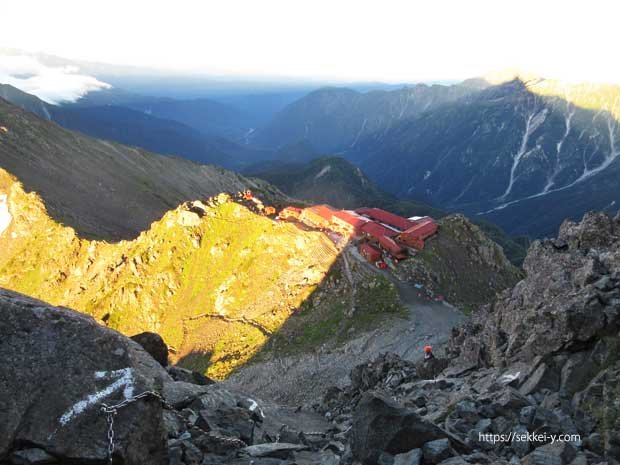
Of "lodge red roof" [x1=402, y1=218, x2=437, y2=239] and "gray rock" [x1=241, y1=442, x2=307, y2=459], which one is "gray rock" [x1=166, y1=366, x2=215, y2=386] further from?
"lodge red roof" [x1=402, y1=218, x2=437, y2=239]

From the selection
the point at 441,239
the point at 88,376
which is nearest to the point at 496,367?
the point at 88,376

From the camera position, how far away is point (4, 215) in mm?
118438

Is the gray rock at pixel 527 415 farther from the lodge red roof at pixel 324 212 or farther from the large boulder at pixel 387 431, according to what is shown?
the lodge red roof at pixel 324 212

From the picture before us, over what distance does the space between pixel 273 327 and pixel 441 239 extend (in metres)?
28.2

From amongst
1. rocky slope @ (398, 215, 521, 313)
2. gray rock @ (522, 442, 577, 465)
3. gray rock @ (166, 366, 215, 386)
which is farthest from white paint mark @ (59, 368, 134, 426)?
rocky slope @ (398, 215, 521, 313)

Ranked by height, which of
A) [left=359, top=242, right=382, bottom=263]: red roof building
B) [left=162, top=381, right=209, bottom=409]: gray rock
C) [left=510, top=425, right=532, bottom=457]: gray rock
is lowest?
[left=359, top=242, right=382, bottom=263]: red roof building

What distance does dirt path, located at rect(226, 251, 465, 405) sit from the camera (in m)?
45.9

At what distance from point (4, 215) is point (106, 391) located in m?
131

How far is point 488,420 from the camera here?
1553 cm

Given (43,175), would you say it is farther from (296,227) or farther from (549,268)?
(549,268)

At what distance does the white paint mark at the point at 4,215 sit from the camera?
4565 inches

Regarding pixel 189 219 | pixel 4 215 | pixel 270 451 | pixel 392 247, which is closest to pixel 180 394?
pixel 270 451

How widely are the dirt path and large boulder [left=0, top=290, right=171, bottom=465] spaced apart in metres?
34.1

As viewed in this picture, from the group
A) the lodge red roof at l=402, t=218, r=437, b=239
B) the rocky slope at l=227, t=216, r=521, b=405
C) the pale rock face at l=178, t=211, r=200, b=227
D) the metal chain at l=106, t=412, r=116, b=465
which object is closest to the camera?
the metal chain at l=106, t=412, r=116, b=465
